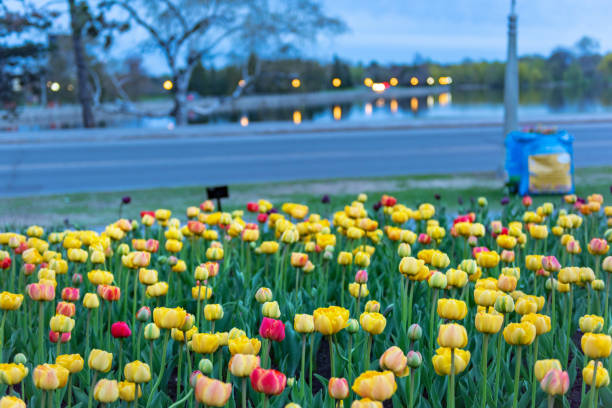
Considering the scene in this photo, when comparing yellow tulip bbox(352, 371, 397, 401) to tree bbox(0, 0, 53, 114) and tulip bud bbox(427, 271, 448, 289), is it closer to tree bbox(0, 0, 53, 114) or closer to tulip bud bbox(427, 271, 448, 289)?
tulip bud bbox(427, 271, 448, 289)

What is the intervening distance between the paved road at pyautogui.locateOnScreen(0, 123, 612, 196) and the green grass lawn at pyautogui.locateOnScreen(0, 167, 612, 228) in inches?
50.4

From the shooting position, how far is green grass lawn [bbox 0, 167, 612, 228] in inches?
359

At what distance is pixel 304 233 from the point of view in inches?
170

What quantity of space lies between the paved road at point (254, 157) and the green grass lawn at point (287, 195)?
1281 millimetres

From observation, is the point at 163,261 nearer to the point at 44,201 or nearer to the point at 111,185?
the point at 44,201

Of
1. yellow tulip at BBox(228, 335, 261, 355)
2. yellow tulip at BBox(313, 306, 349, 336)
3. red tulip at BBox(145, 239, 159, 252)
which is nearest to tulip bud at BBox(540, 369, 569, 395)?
yellow tulip at BBox(313, 306, 349, 336)

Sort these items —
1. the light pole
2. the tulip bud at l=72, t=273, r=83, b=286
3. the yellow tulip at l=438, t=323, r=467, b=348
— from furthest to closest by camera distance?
1. the light pole
2. the tulip bud at l=72, t=273, r=83, b=286
3. the yellow tulip at l=438, t=323, r=467, b=348

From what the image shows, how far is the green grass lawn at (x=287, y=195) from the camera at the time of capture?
29.9ft

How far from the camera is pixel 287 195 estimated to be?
10.4m

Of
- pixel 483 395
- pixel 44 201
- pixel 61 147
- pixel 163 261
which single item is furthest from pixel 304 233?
pixel 61 147

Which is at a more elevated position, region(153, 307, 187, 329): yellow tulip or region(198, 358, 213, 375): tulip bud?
region(153, 307, 187, 329): yellow tulip

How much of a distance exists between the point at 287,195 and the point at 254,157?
6.77 metres

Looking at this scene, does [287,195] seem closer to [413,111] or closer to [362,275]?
[362,275]

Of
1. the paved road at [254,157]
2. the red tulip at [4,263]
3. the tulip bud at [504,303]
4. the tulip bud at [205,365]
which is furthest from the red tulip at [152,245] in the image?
the paved road at [254,157]
